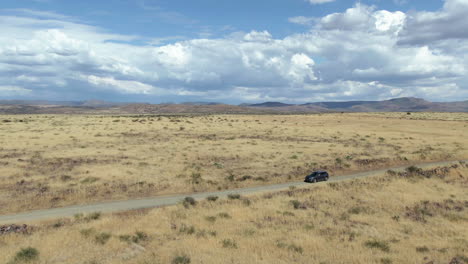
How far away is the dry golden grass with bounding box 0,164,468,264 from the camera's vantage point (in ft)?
50.7

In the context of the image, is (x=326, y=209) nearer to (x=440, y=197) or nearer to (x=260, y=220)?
(x=260, y=220)

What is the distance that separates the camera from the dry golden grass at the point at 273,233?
1545 cm

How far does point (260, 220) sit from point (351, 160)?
28.3 metres

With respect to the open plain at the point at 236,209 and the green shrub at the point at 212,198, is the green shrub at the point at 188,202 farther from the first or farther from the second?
the green shrub at the point at 212,198

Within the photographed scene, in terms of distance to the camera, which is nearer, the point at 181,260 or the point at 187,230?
the point at 181,260

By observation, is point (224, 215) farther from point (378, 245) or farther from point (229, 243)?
point (378, 245)

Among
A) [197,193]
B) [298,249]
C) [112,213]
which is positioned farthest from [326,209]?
[112,213]

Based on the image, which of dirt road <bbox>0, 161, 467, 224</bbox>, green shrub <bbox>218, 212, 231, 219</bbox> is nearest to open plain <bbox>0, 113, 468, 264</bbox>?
green shrub <bbox>218, 212, 231, 219</bbox>

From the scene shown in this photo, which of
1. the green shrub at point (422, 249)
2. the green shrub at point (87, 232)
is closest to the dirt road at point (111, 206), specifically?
the green shrub at point (87, 232)

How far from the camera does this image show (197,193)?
30.1 meters

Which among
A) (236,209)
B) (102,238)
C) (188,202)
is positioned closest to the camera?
(102,238)

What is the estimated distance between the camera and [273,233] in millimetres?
18859

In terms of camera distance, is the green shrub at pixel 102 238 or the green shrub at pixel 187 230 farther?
the green shrub at pixel 187 230

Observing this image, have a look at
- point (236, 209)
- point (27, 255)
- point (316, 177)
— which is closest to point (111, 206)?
point (236, 209)
